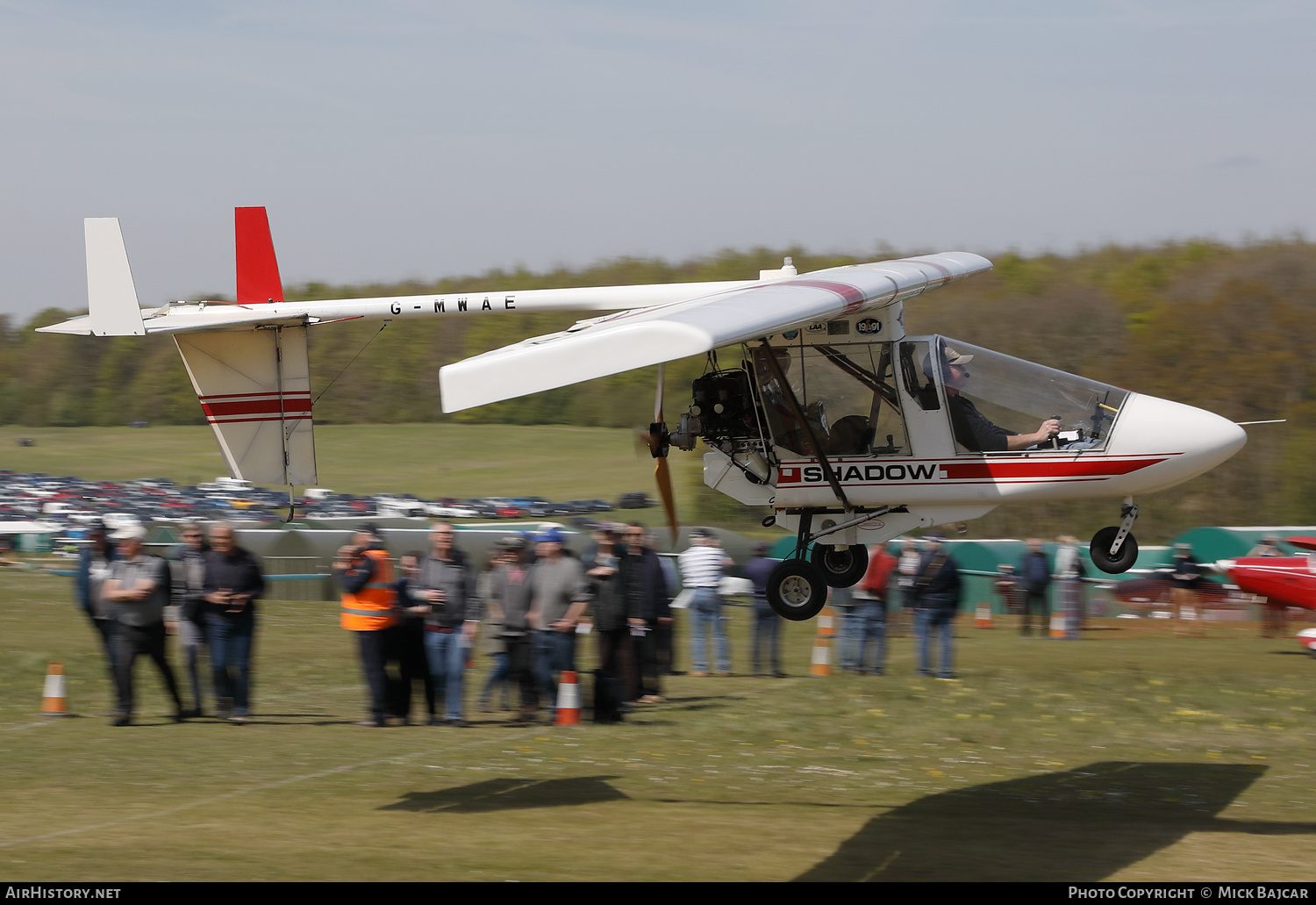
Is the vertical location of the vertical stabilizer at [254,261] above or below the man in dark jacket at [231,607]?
above

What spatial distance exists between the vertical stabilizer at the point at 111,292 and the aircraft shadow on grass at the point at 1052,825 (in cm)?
749

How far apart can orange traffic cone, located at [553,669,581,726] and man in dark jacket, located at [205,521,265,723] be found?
10.5 feet

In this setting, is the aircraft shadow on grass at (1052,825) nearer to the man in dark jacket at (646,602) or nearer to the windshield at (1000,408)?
the windshield at (1000,408)

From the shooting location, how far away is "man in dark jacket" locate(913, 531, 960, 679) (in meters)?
15.0

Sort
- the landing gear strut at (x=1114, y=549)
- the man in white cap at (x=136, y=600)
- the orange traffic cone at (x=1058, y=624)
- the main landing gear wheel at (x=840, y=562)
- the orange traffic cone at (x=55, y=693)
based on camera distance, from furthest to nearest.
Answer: the orange traffic cone at (x=1058, y=624) < the orange traffic cone at (x=55, y=693) < the man in white cap at (x=136, y=600) < the main landing gear wheel at (x=840, y=562) < the landing gear strut at (x=1114, y=549)

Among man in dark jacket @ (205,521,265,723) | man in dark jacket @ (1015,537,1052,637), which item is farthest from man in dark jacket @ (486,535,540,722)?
man in dark jacket @ (1015,537,1052,637)

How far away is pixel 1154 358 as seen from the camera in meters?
34.1

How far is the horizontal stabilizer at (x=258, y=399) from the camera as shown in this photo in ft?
38.3

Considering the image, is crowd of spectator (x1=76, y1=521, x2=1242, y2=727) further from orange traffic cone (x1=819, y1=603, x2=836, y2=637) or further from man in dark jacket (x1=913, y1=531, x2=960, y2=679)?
orange traffic cone (x1=819, y1=603, x2=836, y2=637)

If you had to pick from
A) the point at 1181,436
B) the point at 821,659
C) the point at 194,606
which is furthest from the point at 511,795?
the point at 821,659

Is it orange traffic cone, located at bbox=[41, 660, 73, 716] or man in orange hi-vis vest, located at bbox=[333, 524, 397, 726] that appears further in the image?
orange traffic cone, located at bbox=[41, 660, 73, 716]

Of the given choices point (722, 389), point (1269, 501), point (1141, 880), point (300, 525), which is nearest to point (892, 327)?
point (722, 389)

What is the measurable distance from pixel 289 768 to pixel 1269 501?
88.9 ft

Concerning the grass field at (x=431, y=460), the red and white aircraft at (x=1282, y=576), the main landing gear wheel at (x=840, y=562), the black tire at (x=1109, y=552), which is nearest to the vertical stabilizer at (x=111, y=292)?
the main landing gear wheel at (x=840, y=562)
